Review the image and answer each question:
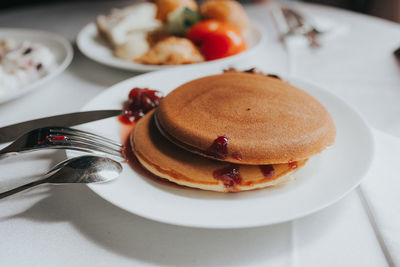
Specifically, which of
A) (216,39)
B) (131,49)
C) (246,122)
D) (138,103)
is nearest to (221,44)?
(216,39)

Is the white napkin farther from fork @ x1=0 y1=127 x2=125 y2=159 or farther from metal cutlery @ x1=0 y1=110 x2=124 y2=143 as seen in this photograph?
metal cutlery @ x1=0 y1=110 x2=124 y2=143

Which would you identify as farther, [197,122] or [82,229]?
[197,122]

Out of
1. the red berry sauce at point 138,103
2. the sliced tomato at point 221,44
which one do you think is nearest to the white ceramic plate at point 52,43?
the red berry sauce at point 138,103

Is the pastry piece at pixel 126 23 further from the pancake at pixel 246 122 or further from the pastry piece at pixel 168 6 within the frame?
the pancake at pixel 246 122

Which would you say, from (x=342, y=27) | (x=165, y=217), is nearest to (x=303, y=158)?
(x=165, y=217)

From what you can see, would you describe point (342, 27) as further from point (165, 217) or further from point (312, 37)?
point (165, 217)

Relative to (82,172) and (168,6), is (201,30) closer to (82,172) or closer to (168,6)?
(168,6)
